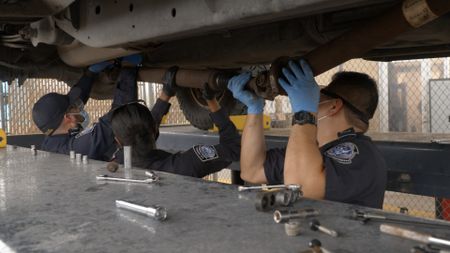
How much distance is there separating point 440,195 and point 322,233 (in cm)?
156

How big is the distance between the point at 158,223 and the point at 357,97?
846 mm

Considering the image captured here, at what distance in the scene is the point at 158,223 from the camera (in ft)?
3.19

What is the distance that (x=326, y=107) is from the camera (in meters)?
1.54

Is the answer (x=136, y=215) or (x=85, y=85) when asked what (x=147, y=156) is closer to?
(x=136, y=215)

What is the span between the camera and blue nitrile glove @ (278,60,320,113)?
1402mm

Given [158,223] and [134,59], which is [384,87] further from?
[158,223]

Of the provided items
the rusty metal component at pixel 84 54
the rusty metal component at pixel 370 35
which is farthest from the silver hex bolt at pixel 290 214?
the rusty metal component at pixel 84 54

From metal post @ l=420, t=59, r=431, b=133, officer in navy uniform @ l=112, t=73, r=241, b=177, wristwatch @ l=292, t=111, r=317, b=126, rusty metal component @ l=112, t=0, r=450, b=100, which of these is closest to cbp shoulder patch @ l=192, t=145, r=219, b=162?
officer in navy uniform @ l=112, t=73, r=241, b=177

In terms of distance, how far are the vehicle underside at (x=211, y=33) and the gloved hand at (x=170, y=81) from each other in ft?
0.15

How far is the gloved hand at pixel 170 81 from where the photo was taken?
2.21 metres

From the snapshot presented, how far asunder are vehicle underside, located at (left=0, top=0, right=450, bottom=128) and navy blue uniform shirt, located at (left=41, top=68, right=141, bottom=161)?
11cm

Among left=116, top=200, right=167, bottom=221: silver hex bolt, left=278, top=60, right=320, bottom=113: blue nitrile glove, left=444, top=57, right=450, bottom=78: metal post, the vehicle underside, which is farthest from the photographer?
left=444, top=57, right=450, bottom=78: metal post

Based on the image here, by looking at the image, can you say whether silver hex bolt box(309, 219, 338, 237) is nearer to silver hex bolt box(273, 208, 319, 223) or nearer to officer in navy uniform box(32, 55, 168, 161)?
silver hex bolt box(273, 208, 319, 223)

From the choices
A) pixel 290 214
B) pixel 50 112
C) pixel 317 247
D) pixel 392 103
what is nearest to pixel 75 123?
pixel 50 112
